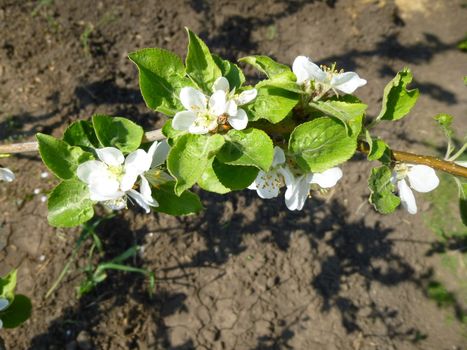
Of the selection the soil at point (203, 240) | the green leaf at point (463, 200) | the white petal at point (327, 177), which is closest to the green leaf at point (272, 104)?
the white petal at point (327, 177)

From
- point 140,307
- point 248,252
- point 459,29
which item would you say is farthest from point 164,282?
point 459,29

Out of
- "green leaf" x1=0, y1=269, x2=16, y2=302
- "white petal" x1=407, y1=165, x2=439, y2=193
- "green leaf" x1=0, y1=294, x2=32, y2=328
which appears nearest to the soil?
"green leaf" x1=0, y1=294, x2=32, y2=328

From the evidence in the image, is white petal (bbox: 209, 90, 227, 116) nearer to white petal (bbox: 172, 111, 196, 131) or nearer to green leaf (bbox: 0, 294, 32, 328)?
white petal (bbox: 172, 111, 196, 131)

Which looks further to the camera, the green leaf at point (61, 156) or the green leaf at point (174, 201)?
the green leaf at point (174, 201)

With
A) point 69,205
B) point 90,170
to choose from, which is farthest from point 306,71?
point 69,205

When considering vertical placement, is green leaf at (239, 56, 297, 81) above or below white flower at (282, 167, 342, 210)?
above

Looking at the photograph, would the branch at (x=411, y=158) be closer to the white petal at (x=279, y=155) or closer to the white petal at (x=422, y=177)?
the white petal at (x=422, y=177)
